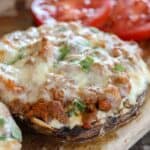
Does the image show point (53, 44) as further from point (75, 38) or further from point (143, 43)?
point (143, 43)

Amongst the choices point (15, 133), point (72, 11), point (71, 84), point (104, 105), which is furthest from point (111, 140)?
point (72, 11)

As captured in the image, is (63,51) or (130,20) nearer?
(63,51)

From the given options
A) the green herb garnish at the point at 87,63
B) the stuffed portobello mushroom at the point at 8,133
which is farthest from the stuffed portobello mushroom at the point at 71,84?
the stuffed portobello mushroom at the point at 8,133

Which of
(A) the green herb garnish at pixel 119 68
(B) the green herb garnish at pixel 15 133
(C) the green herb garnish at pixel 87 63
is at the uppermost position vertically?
(C) the green herb garnish at pixel 87 63

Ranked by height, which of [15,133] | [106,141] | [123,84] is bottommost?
[106,141]

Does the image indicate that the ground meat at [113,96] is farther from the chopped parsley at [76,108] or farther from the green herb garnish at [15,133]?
the green herb garnish at [15,133]

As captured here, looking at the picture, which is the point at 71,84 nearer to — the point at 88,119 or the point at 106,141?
the point at 88,119
